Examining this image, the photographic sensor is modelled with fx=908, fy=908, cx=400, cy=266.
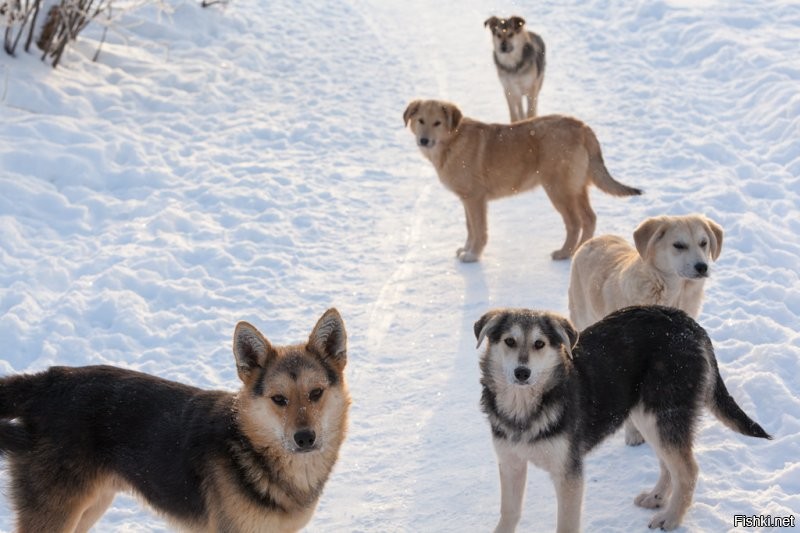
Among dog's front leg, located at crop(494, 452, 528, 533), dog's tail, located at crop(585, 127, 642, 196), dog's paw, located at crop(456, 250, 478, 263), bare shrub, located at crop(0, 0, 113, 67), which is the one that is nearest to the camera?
dog's front leg, located at crop(494, 452, 528, 533)

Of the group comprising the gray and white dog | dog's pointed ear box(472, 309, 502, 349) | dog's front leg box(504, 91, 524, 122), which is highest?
the gray and white dog

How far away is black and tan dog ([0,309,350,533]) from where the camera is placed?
A: 4.87m

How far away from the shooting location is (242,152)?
42.5ft

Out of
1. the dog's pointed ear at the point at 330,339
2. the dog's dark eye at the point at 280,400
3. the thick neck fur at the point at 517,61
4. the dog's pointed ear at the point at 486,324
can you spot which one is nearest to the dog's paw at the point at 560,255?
the dog's pointed ear at the point at 486,324

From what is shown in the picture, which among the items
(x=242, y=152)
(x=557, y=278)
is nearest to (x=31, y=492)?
(x=557, y=278)

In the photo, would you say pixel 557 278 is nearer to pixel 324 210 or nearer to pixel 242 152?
pixel 324 210

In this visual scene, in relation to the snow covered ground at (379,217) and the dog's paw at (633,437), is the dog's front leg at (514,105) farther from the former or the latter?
the dog's paw at (633,437)

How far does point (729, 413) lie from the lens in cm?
586

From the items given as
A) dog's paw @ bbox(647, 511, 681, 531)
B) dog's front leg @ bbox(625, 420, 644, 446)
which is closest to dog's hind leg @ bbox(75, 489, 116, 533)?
dog's paw @ bbox(647, 511, 681, 531)

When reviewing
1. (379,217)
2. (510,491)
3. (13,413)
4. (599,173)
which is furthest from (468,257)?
(13,413)

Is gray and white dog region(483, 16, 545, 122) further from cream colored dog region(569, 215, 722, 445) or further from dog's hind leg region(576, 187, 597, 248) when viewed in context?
cream colored dog region(569, 215, 722, 445)

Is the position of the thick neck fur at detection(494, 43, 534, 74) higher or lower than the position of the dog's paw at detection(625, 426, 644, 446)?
higher

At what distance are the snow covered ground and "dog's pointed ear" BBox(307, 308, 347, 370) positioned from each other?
5.02ft

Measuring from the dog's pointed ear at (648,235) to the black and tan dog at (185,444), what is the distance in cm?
322
